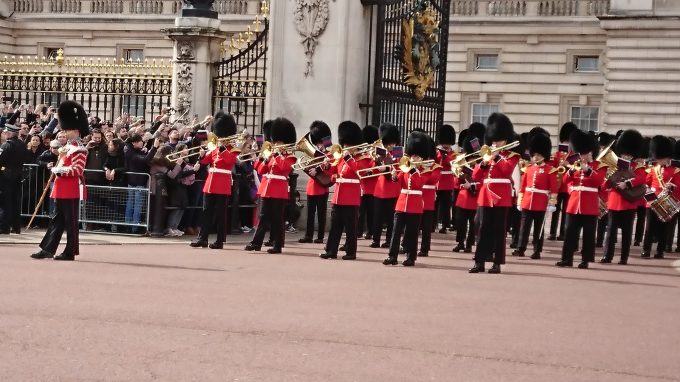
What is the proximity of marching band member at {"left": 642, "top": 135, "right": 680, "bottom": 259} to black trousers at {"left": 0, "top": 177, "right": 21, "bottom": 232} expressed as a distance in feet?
23.2

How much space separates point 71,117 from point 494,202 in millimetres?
3921

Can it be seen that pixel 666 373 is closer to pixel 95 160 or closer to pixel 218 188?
pixel 218 188

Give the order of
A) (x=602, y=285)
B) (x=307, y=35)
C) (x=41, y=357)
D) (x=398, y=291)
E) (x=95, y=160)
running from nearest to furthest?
1. (x=41, y=357)
2. (x=398, y=291)
3. (x=602, y=285)
4. (x=95, y=160)
5. (x=307, y=35)

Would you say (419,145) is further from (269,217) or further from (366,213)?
(366,213)

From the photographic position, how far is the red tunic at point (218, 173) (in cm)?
1567

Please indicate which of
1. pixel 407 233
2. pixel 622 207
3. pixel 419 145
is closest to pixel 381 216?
pixel 407 233

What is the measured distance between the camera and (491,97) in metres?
40.2

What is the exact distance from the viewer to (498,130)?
14.1 metres

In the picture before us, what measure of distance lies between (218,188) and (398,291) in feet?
14.3

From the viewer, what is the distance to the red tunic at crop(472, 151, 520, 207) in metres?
14.0

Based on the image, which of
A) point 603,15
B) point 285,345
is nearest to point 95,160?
point 285,345

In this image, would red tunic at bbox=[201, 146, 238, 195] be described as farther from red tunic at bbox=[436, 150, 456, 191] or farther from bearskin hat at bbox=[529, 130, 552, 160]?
red tunic at bbox=[436, 150, 456, 191]

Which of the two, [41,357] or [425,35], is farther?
[425,35]

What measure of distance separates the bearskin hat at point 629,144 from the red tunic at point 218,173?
4431 mm
